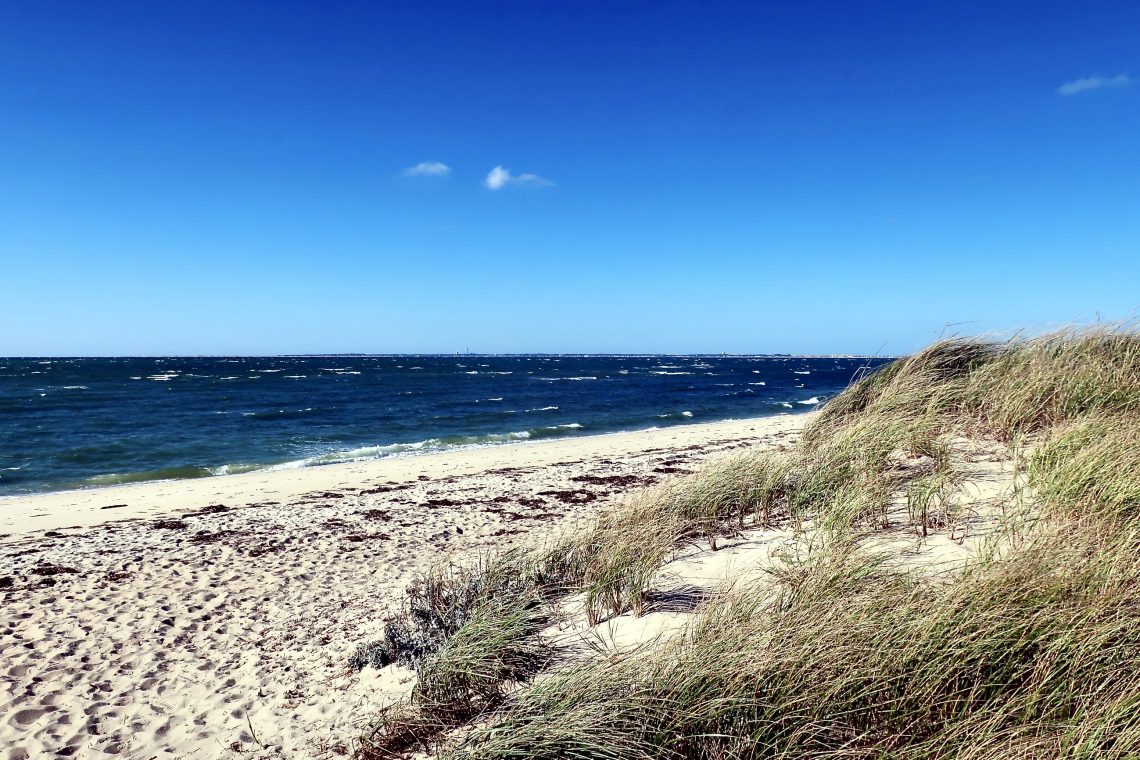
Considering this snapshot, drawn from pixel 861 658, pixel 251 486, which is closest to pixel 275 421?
pixel 251 486

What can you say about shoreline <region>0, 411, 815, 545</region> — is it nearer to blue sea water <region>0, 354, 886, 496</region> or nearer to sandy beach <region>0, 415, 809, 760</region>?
sandy beach <region>0, 415, 809, 760</region>

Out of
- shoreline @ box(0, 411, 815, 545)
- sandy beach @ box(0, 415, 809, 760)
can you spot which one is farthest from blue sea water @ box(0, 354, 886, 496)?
sandy beach @ box(0, 415, 809, 760)

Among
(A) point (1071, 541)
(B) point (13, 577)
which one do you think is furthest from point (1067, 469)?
(B) point (13, 577)

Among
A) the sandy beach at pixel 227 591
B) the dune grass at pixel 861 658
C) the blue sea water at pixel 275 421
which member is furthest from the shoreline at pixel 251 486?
the dune grass at pixel 861 658

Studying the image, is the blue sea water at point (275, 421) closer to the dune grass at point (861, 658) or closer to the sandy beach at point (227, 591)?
the sandy beach at point (227, 591)

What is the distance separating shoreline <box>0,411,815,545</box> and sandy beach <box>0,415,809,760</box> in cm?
9

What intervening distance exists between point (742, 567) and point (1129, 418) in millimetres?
5040

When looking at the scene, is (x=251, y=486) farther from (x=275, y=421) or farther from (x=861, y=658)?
(x=861, y=658)

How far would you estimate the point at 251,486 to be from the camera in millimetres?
15461

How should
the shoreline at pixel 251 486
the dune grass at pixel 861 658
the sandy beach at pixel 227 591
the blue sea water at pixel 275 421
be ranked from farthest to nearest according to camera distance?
the blue sea water at pixel 275 421 < the shoreline at pixel 251 486 < the sandy beach at pixel 227 591 < the dune grass at pixel 861 658

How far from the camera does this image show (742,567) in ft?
17.1

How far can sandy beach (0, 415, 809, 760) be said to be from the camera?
15.6ft

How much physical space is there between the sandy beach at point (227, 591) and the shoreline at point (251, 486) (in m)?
0.09

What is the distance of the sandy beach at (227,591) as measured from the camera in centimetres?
474
